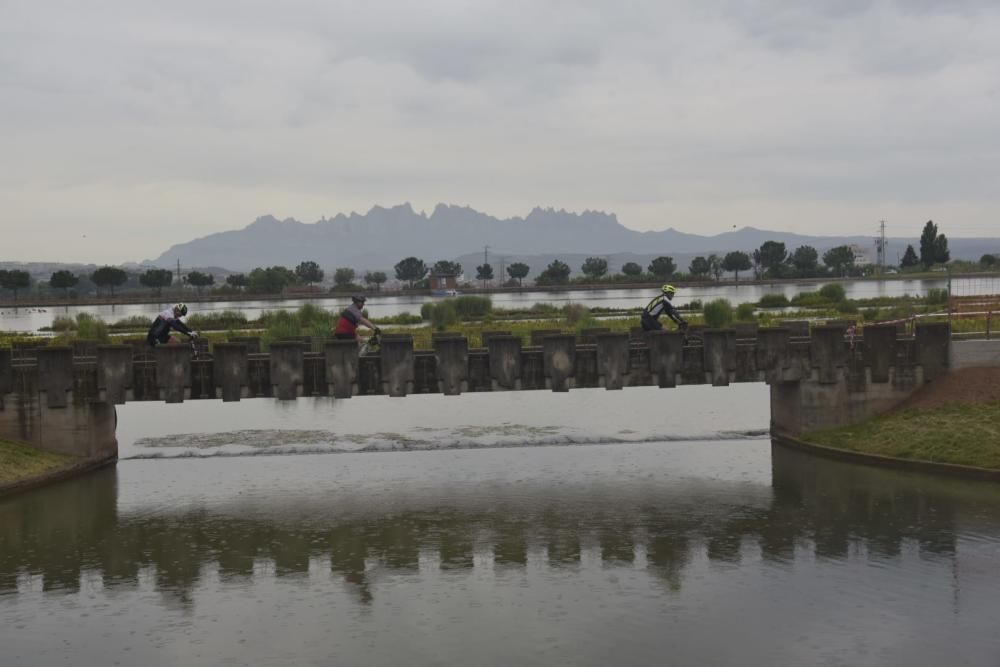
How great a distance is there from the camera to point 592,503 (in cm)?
2667

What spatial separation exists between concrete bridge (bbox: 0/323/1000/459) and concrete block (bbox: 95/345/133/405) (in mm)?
34

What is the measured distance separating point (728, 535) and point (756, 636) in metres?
6.36

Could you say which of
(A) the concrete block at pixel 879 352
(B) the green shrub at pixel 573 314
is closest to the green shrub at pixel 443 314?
(B) the green shrub at pixel 573 314

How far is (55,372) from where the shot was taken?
3078 centimetres

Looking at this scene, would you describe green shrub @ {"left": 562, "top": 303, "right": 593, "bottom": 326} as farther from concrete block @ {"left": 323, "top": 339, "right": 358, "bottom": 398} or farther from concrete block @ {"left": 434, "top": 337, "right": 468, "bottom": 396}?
concrete block @ {"left": 323, "top": 339, "right": 358, "bottom": 398}

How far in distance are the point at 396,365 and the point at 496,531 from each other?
7757mm

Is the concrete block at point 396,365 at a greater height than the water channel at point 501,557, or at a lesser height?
greater

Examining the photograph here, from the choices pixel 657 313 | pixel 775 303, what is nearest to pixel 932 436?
pixel 657 313

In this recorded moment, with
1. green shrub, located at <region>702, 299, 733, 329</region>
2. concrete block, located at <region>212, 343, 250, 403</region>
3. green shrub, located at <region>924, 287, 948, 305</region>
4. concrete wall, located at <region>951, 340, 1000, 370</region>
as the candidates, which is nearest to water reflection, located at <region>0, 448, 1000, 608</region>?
concrete block, located at <region>212, 343, 250, 403</region>

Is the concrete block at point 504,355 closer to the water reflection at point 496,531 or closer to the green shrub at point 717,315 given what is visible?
the water reflection at point 496,531

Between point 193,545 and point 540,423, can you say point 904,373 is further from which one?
point 193,545

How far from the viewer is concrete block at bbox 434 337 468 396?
3027cm

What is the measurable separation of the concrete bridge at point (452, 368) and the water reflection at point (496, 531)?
9.89ft

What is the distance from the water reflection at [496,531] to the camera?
2173 centimetres
